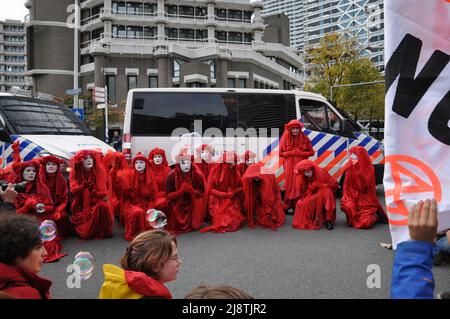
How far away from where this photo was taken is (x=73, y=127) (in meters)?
9.24

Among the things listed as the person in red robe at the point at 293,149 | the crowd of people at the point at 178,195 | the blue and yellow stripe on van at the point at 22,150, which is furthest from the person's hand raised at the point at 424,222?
the blue and yellow stripe on van at the point at 22,150

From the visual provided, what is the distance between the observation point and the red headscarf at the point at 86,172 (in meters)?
6.08

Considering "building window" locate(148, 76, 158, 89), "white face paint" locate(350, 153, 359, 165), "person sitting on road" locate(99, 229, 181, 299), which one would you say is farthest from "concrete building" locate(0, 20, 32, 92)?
"person sitting on road" locate(99, 229, 181, 299)

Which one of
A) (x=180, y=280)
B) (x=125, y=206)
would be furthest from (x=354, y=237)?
(x=125, y=206)

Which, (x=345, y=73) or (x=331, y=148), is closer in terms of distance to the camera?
(x=331, y=148)

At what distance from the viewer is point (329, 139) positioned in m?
9.27

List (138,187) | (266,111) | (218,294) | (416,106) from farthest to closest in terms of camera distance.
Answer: (266,111) → (138,187) → (416,106) → (218,294)

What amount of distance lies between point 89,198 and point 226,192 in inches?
89.2

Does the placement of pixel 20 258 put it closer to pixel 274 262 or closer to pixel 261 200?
pixel 274 262

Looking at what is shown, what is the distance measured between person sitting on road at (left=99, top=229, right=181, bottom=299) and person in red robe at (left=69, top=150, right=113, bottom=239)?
3999mm

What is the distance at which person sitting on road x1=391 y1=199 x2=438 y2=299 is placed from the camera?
1.45 meters

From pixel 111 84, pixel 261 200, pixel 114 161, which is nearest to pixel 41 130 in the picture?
pixel 114 161

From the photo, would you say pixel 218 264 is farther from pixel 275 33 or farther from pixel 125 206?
pixel 275 33
